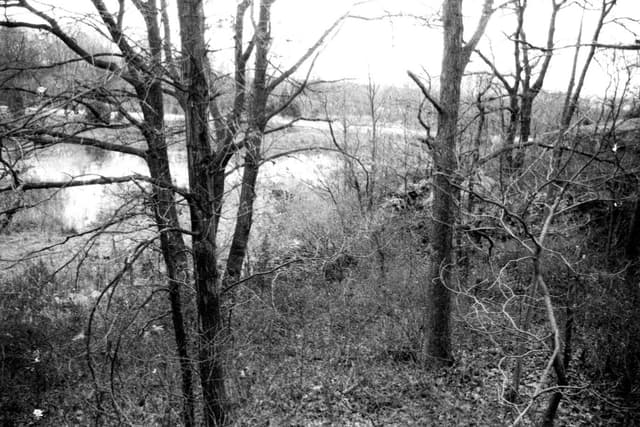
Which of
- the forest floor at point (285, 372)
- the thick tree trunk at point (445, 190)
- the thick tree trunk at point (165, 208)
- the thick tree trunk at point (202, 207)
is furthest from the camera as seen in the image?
the thick tree trunk at point (445, 190)

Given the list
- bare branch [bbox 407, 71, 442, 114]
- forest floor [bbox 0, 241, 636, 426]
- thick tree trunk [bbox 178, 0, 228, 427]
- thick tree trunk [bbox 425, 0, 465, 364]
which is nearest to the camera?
thick tree trunk [bbox 178, 0, 228, 427]

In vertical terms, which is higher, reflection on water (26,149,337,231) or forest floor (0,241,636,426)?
reflection on water (26,149,337,231)

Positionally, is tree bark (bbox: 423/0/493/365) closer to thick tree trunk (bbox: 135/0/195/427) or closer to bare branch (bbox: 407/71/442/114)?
bare branch (bbox: 407/71/442/114)

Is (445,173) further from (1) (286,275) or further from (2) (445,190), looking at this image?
(1) (286,275)

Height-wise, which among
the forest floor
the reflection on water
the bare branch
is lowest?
the forest floor

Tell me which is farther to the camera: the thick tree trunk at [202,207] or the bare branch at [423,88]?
the bare branch at [423,88]

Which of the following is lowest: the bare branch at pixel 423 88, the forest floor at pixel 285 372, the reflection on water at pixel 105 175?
the forest floor at pixel 285 372

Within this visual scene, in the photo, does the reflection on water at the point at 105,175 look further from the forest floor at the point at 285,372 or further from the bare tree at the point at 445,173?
the bare tree at the point at 445,173

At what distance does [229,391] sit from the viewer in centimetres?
729

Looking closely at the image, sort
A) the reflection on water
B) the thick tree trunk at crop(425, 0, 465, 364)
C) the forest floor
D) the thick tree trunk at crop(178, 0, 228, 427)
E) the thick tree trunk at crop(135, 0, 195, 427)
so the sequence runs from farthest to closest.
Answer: the reflection on water < the thick tree trunk at crop(425, 0, 465, 364) < the forest floor < the thick tree trunk at crop(135, 0, 195, 427) < the thick tree trunk at crop(178, 0, 228, 427)

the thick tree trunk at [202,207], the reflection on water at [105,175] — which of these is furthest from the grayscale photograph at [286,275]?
the reflection on water at [105,175]

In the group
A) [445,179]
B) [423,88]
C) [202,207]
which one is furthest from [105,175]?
[423,88]

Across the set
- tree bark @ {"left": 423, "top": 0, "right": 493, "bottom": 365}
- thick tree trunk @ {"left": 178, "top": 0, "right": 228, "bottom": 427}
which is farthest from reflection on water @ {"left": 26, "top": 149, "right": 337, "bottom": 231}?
thick tree trunk @ {"left": 178, "top": 0, "right": 228, "bottom": 427}

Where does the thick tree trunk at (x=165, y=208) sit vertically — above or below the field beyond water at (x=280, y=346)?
above
